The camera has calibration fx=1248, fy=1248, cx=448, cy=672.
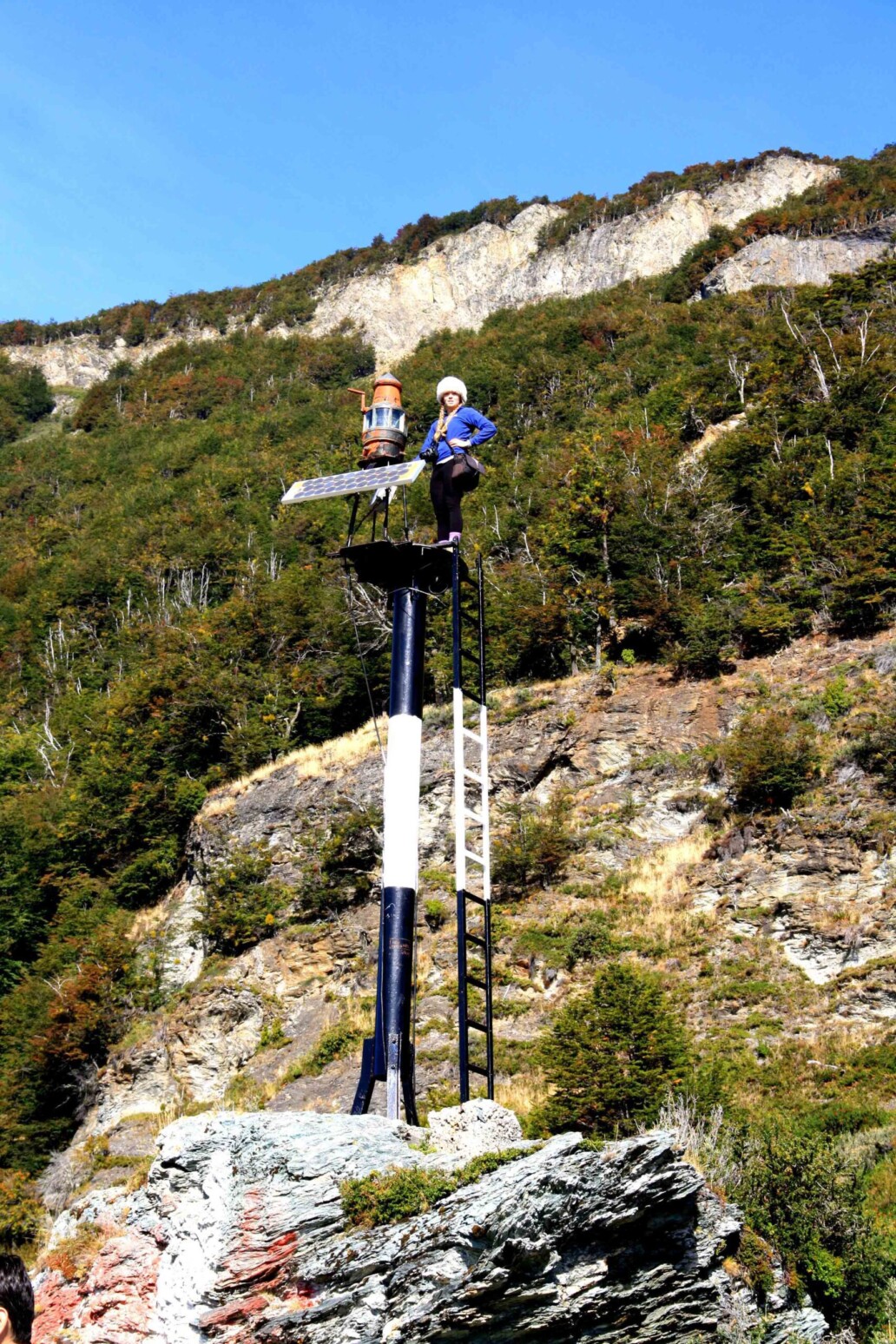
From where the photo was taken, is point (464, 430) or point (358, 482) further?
point (464, 430)

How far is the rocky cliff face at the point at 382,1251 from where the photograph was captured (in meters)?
7.79

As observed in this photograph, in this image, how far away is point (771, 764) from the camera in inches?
989

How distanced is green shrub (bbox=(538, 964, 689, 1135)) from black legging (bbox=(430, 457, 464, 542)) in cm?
576

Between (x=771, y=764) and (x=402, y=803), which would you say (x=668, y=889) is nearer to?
(x=771, y=764)

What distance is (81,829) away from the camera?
1585 inches

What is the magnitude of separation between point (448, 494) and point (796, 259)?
70411mm

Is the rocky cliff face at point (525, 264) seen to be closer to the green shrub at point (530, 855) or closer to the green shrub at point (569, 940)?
the green shrub at point (530, 855)

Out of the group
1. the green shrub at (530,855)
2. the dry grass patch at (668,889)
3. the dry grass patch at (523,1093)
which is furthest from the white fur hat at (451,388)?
the green shrub at (530,855)

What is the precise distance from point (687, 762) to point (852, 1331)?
61.7 ft

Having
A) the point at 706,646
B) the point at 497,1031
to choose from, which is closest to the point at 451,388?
the point at 497,1031

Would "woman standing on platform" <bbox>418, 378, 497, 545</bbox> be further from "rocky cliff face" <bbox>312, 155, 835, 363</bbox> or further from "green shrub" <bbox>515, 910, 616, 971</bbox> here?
"rocky cliff face" <bbox>312, 155, 835, 363</bbox>

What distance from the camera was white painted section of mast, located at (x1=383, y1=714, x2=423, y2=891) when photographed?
1162 cm

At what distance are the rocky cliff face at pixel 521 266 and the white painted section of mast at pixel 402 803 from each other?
89.5m

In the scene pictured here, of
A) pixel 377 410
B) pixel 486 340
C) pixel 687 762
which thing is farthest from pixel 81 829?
pixel 486 340
